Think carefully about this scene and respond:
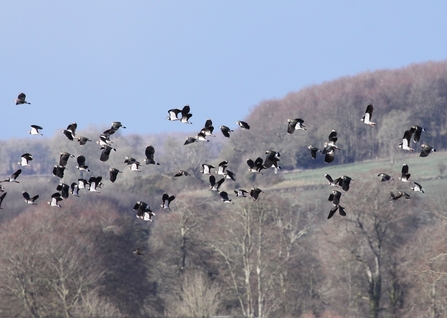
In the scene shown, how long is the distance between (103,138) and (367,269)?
62554 millimetres

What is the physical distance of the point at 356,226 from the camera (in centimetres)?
8994

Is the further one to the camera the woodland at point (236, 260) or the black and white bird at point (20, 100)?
the woodland at point (236, 260)

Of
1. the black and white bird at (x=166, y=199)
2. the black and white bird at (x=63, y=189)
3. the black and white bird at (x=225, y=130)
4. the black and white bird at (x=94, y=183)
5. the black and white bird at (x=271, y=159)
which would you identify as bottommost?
the black and white bird at (x=166, y=199)

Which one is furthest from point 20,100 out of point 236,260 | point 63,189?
point 236,260

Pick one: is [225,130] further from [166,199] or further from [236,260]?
[236,260]

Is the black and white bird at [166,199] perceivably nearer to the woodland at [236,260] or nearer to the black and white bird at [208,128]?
the black and white bird at [208,128]

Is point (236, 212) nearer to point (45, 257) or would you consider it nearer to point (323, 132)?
point (45, 257)

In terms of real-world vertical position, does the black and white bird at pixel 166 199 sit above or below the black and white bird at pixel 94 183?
below

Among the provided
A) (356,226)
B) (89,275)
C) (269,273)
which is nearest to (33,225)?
(89,275)

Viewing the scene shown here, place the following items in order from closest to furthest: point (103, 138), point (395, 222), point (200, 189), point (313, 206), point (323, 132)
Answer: point (103, 138) < point (395, 222) < point (313, 206) < point (200, 189) < point (323, 132)

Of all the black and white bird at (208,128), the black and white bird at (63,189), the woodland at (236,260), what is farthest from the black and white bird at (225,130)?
the woodland at (236,260)

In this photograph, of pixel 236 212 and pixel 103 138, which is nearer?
pixel 103 138

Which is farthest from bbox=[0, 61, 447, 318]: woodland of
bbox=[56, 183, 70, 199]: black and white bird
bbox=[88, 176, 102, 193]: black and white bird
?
bbox=[88, 176, 102, 193]: black and white bird

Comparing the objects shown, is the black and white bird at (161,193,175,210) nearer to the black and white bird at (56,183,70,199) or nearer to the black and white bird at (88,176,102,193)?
the black and white bird at (88,176,102,193)
